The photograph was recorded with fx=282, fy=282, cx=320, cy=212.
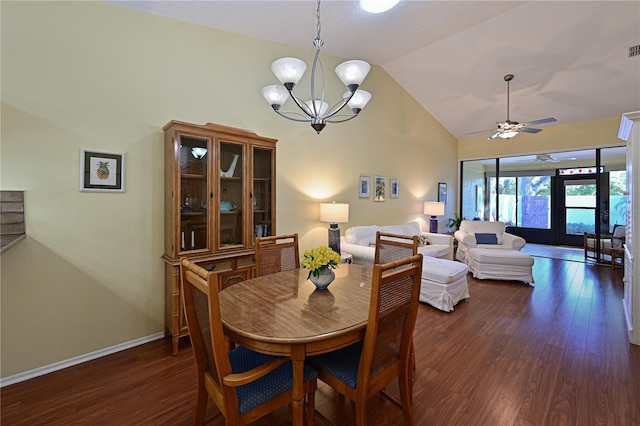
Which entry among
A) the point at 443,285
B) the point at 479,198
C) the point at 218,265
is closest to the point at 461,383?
the point at 443,285

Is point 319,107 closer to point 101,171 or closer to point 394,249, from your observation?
point 394,249

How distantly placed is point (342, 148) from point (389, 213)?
1691mm

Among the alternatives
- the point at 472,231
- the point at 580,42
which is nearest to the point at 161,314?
the point at 472,231

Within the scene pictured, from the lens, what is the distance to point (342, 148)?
4418 millimetres

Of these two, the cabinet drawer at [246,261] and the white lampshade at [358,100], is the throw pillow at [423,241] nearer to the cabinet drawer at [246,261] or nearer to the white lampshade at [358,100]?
the cabinet drawer at [246,261]

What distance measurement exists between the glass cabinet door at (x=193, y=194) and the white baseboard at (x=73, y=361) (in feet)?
3.14

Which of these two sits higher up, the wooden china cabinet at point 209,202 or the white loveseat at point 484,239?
the wooden china cabinet at point 209,202

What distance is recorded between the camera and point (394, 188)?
5434 millimetres

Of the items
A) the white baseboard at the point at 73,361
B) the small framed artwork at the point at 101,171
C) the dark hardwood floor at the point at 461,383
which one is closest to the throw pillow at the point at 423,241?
the dark hardwood floor at the point at 461,383

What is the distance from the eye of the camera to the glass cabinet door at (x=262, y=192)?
3021 mm

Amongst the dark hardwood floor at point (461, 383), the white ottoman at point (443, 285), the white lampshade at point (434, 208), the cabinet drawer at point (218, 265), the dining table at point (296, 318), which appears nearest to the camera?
the dining table at point (296, 318)

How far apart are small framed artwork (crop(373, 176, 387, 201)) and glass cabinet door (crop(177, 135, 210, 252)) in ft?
10.3

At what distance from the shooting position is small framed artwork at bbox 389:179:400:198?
538cm

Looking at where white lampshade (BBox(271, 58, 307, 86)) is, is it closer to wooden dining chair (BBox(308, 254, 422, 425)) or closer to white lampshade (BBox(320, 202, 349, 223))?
wooden dining chair (BBox(308, 254, 422, 425))
